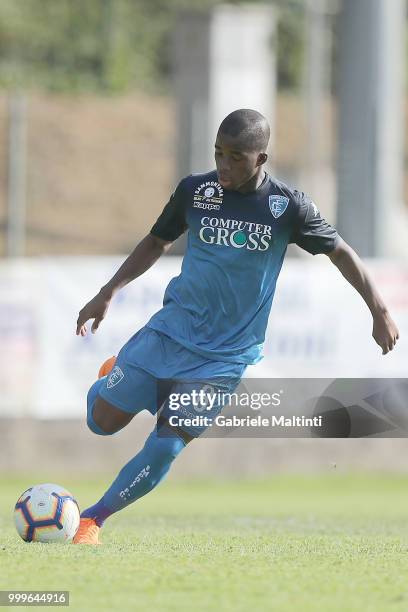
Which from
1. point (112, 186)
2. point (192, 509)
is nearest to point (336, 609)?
point (192, 509)

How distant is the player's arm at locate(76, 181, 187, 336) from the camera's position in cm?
703

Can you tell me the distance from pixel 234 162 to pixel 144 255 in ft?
2.98

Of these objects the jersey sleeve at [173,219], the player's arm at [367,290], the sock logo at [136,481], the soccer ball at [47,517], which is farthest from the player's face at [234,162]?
the soccer ball at [47,517]

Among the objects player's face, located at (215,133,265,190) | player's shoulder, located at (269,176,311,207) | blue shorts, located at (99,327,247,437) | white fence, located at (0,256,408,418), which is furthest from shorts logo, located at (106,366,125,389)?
white fence, located at (0,256,408,418)

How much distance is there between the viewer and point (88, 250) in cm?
A: 2764

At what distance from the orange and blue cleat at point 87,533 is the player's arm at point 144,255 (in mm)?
1013

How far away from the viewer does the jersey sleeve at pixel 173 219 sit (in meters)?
6.95

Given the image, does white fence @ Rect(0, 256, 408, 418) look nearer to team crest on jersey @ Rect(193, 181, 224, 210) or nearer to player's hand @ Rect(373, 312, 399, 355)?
player's hand @ Rect(373, 312, 399, 355)

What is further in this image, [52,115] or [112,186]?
[52,115]

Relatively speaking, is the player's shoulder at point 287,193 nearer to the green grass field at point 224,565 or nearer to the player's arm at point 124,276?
the player's arm at point 124,276

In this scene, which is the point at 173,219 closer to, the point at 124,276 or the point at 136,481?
the point at 124,276

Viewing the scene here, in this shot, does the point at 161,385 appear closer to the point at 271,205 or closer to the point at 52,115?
the point at 271,205

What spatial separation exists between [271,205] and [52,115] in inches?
1049

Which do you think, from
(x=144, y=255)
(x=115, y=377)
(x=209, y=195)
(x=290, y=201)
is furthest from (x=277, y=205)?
(x=115, y=377)
